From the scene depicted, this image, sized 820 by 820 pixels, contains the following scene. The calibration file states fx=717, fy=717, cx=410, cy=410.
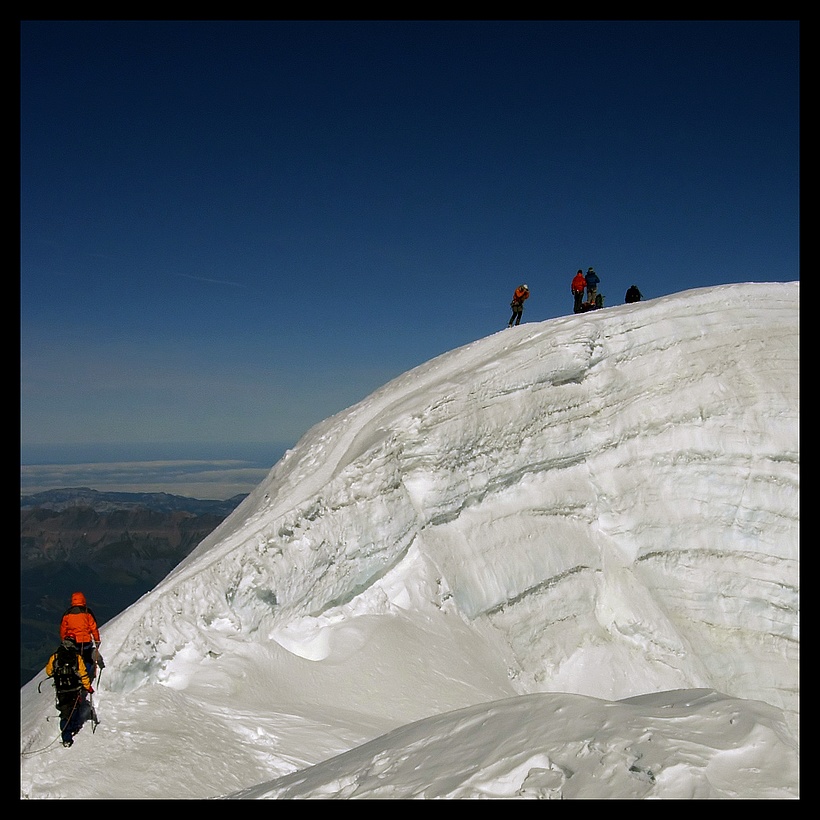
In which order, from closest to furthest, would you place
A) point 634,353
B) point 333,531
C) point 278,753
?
point 278,753, point 333,531, point 634,353

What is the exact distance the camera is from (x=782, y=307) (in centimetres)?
1603

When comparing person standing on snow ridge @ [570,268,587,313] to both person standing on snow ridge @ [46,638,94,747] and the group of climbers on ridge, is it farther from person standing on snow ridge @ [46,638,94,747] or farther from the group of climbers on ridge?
person standing on snow ridge @ [46,638,94,747]

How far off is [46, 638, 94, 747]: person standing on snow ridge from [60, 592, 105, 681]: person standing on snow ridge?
0.71 feet

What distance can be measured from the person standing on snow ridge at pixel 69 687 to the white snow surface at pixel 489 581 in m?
0.18

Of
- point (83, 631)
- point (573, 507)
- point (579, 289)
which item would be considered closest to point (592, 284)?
point (579, 289)

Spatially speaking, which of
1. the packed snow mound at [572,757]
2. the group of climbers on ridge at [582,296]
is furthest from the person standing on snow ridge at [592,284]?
the packed snow mound at [572,757]

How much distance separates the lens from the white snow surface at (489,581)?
8.10m

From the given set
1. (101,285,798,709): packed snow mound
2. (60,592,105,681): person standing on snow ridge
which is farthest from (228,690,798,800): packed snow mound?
(101,285,798,709): packed snow mound

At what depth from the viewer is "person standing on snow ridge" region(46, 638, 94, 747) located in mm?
8453

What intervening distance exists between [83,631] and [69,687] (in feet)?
2.35

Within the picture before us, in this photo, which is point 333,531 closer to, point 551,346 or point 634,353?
point 551,346

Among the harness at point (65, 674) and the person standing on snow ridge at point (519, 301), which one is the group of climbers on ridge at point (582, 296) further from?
the harness at point (65, 674)
